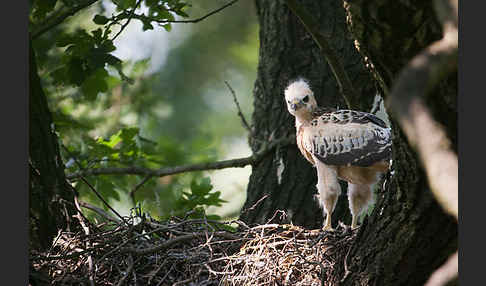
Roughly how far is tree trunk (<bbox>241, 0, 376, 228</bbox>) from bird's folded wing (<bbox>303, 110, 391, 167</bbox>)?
0.46 m

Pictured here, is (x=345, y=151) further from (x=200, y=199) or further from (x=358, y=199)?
(x=200, y=199)

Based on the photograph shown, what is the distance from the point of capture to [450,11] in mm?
1546

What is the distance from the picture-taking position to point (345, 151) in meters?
4.50

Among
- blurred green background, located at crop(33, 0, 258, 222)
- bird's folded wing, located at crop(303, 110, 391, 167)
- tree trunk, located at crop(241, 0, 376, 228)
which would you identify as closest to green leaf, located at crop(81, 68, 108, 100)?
blurred green background, located at crop(33, 0, 258, 222)

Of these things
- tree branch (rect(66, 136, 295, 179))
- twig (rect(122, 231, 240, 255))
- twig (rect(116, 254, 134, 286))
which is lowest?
twig (rect(116, 254, 134, 286))

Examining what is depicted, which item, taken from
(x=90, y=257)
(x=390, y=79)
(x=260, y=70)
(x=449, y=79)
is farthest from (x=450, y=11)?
(x=260, y=70)

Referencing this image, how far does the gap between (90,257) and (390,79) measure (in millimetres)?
2031

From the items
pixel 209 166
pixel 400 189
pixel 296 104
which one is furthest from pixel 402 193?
pixel 209 166

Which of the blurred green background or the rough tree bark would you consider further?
the blurred green background

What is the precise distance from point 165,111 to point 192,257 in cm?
520

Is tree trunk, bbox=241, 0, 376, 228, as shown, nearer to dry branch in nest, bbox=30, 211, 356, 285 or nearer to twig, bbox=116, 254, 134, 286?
dry branch in nest, bbox=30, 211, 356, 285

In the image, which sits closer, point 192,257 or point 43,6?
point 192,257

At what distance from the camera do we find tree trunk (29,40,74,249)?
149 inches

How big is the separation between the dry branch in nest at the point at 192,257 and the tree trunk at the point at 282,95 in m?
0.97
